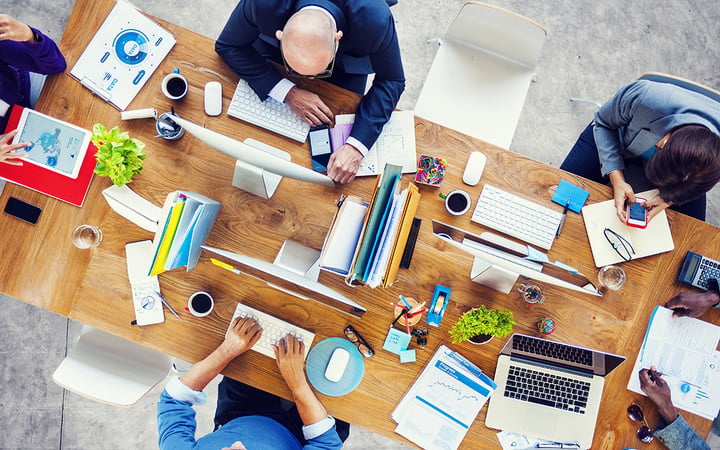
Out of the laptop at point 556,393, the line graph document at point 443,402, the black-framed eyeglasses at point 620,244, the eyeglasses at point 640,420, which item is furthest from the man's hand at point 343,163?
the eyeglasses at point 640,420

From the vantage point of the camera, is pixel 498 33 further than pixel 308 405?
Yes

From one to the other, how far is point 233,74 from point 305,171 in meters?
0.69

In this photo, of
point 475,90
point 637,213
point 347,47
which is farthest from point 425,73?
point 637,213

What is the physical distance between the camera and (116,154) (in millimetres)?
1456

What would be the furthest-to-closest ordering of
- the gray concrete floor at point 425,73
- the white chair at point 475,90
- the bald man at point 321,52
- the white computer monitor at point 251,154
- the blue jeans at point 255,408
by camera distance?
the gray concrete floor at point 425,73 < the white chair at point 475,90 < the blue jeans at point 255,408 < the bald man at point 321,52 < the white computer monitor at point 251,154

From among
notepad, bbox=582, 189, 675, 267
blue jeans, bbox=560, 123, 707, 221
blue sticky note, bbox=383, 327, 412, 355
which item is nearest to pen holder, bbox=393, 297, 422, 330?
blue sticky note, bbox=383, 327, 412, 355

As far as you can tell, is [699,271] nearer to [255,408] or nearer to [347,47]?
[347,47]

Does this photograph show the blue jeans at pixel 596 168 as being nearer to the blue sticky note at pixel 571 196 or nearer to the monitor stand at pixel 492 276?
the blue sticky note at pixel 571 196

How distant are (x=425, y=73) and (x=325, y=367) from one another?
185 cm

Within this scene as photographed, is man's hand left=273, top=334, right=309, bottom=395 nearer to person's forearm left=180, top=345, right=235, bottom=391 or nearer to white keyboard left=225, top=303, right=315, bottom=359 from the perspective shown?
white keyboard left=225, top=303, right=315, bottom=359

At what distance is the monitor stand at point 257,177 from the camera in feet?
5.12

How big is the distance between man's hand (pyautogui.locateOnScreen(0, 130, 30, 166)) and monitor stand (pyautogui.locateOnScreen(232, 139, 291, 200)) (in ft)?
2.50

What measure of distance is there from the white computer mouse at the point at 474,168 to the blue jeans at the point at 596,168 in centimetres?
67

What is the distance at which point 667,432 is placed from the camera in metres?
1.61
